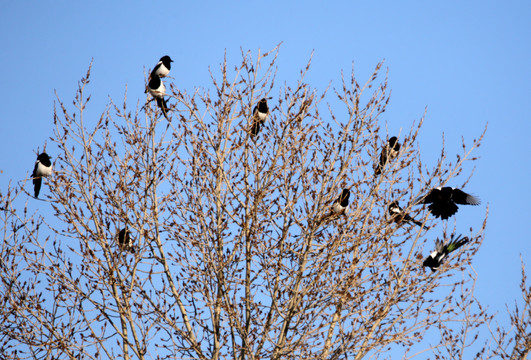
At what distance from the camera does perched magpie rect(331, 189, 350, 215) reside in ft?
21.7

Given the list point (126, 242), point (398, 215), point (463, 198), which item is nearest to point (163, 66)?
point (126, 242)

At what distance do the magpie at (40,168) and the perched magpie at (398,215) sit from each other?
4484 mm

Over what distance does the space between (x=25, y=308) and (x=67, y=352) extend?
0.69 metres

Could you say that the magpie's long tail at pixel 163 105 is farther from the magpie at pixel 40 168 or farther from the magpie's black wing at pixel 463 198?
the magpie's black wing at pixel 463 198

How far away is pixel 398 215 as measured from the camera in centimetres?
654

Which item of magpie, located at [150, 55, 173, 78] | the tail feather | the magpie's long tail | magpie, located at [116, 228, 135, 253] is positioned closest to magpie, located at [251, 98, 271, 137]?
the magpie's long tail

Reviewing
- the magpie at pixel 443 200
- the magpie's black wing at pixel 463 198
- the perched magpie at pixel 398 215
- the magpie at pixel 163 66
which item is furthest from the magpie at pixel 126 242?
the magpie at pixel 163 66

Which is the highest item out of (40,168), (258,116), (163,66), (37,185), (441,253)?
(163,66)

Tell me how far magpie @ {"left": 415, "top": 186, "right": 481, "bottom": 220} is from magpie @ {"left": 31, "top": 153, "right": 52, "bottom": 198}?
487 cm

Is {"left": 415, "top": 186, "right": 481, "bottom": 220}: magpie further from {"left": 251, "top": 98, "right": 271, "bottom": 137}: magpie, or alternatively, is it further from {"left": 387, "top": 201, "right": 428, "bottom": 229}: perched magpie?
{"left": 251, "top": 98, "right": 271, "bottom": 137}: magpie

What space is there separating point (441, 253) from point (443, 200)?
2.05 ft

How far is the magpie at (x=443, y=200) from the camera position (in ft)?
22.6

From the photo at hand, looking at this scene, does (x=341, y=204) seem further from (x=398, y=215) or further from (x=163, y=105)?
(x=163, y=105)

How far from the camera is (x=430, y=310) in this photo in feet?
21.4
